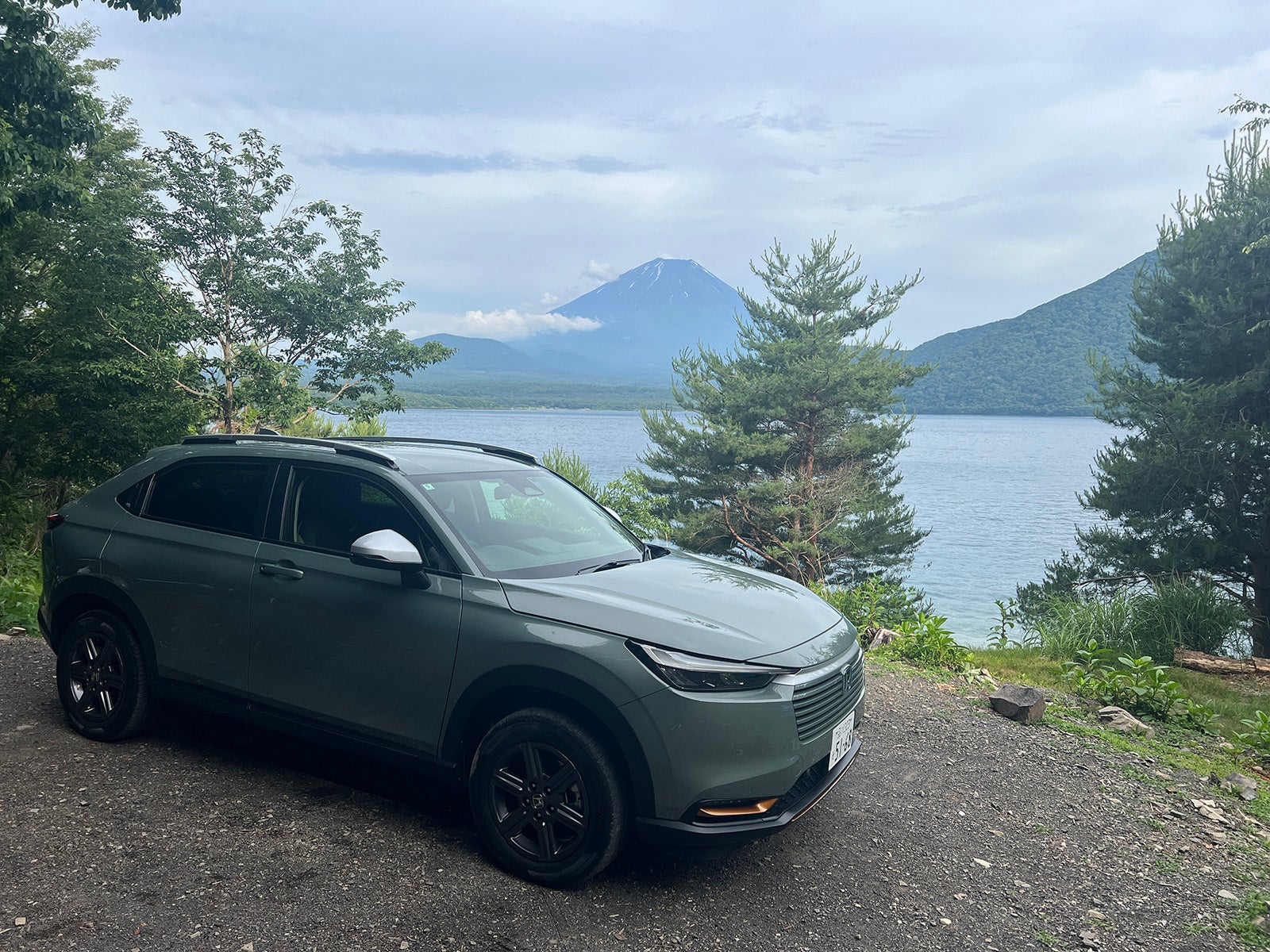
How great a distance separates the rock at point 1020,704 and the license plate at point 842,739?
3.11 metres

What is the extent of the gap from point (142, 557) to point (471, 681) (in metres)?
2.23

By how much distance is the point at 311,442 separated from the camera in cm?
444

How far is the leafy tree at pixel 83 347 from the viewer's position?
13672 millimetres

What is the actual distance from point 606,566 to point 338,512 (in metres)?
1.33

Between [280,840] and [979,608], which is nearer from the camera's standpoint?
[280,840]

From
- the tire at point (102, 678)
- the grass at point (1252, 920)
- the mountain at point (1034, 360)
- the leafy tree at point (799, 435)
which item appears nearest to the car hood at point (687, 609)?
the grass at point (1252, 920)

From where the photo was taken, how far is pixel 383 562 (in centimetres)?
356

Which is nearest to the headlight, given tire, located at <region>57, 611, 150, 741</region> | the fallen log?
tire, located at <region>57, 611, 150, 741</region>

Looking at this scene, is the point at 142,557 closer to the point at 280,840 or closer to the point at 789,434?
the point at 280,840

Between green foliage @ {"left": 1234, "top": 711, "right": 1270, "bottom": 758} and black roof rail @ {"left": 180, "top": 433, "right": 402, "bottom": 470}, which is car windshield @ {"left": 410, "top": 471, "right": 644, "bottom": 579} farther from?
green foliage @ {"left": 1234, "top": 711, "right": 1270, "bottom": 758}

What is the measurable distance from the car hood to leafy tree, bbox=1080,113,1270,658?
16474 millimetres

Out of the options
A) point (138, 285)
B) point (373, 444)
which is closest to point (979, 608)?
point (138, 285)

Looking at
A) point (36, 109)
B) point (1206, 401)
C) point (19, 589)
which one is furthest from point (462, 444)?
point (1206, 401)

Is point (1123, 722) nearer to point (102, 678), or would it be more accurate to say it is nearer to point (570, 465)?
point (102, 678)
